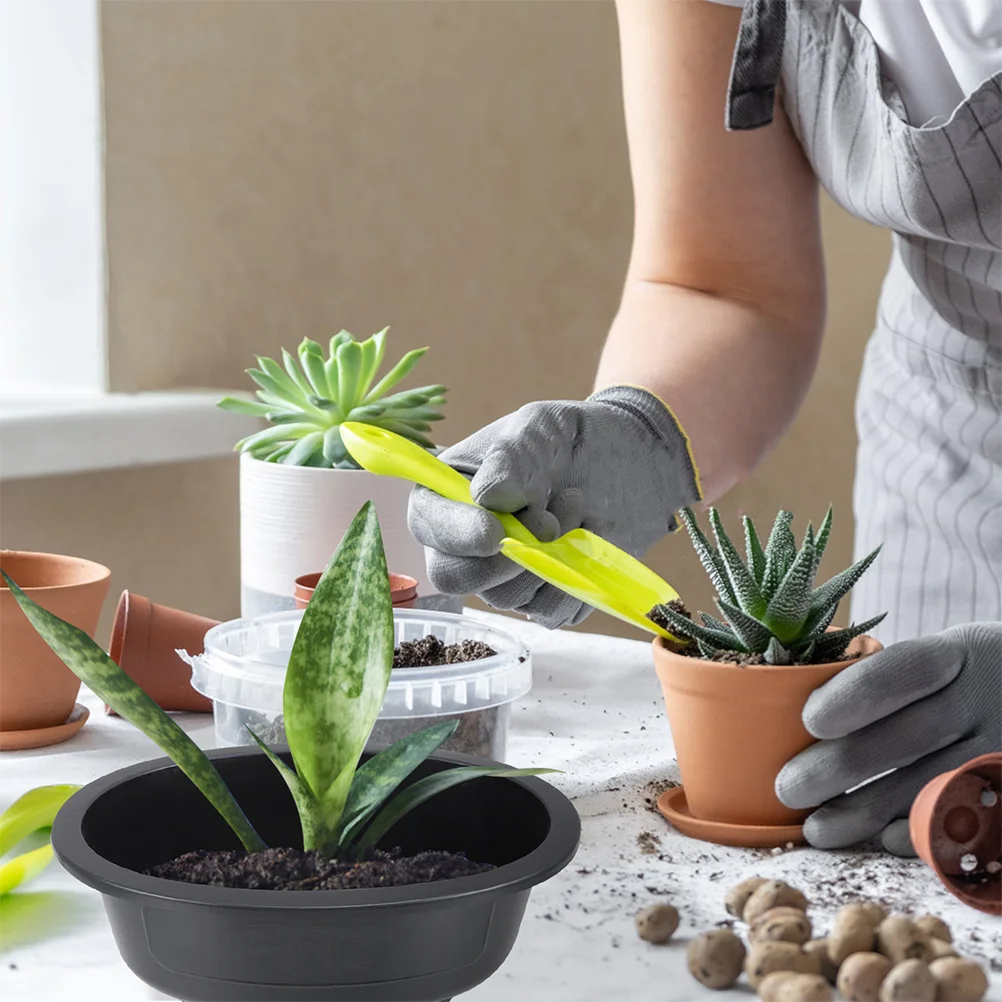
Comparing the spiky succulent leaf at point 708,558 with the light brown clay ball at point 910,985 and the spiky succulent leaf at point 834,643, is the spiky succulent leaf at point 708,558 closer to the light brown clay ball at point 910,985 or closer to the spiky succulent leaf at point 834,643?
the spiky succulent leaf at point 834,643

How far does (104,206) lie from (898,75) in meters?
1.14

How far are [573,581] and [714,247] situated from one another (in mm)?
543

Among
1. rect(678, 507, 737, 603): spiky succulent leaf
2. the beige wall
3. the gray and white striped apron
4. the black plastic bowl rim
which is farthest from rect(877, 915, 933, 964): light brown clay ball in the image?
the beige wall

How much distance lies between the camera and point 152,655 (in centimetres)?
88

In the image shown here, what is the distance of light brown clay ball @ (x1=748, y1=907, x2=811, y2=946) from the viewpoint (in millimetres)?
502

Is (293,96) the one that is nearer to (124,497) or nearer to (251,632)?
(124,497)

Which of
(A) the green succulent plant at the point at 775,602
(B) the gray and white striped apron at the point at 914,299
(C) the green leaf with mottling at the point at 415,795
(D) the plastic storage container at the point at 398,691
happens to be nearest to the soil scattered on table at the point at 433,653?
(D) the plastic storage container at the point at 398,691

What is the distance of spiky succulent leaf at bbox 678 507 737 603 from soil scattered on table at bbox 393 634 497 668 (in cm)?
14

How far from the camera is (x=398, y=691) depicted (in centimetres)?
71

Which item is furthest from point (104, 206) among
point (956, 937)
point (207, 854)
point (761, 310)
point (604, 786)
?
point (956, 937)

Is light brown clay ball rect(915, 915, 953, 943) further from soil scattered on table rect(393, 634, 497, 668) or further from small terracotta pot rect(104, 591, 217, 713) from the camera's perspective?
small terracotta pot rect(104, 591, 217, 713)

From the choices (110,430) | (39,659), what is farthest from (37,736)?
(110,430)

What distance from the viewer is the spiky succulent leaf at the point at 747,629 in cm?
68

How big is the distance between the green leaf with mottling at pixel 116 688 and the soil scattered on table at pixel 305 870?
0.10 ft
